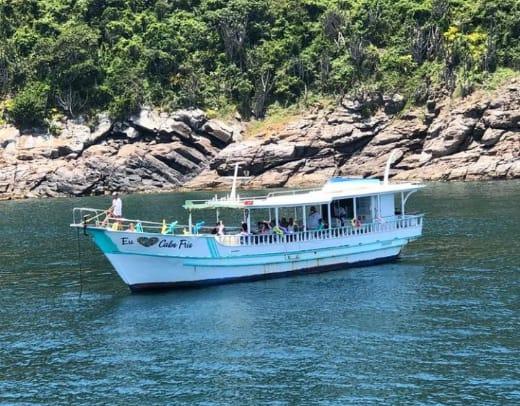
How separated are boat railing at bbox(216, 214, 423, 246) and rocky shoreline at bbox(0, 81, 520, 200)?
57.8m

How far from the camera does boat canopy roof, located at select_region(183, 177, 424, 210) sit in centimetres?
4166

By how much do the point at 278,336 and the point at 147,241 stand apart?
1136cm

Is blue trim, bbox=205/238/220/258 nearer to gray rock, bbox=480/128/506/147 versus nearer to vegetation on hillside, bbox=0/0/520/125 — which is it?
gray rock, bbox=480/128/506/147

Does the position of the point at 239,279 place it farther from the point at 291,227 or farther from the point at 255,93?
the point at 255,93

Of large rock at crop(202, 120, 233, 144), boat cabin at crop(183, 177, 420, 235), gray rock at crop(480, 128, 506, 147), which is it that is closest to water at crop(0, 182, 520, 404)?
boat cabin at crop(183, 177, 420, 235)

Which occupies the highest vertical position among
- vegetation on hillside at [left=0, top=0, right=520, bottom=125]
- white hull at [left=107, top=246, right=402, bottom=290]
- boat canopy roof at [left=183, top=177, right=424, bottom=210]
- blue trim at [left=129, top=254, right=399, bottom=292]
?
vegetation on hillside at [left=0, top=0, right=520, bottom=125]

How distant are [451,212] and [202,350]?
44.6 m

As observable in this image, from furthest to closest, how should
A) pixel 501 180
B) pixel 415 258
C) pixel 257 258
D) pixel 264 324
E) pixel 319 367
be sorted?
1. pixel 501 180
2. pixel 415 258
3. pixel 257 258
4. pixel 264 324
5. pixel 319 367

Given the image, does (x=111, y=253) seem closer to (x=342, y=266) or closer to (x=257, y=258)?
(x=257, y=258)

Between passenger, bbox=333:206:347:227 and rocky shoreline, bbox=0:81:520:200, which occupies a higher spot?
rocky shoreline, bbox=0:81:520:200

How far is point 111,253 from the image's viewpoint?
38.3 m

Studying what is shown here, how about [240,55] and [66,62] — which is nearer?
[66,62]

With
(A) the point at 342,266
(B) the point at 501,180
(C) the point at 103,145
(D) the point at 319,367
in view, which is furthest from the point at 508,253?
(C) the point at 103,145

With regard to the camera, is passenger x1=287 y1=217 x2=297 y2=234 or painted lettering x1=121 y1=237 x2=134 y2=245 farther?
passenger x1=287 y1=217 x2=297 y2=234
